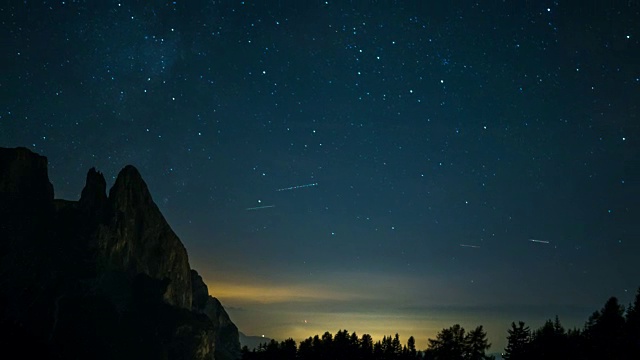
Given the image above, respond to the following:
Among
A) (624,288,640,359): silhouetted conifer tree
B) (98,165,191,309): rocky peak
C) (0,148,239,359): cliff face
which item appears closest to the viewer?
(624,288,640,359): silhouetted conifer tree

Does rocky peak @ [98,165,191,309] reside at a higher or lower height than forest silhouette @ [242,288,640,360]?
higher

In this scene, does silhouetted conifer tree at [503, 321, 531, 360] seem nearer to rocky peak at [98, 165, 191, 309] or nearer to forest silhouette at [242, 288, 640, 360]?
forest silhouette at [242, 288, 640, 360]

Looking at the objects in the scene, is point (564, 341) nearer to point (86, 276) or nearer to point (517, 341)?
point (517, 341)

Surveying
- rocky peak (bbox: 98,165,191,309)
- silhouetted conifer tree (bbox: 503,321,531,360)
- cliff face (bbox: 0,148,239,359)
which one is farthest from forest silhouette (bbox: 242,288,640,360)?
rocky peak (bbox: 98,165,191,309)

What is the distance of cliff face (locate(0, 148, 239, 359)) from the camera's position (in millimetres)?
142750

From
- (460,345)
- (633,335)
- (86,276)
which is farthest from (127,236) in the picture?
(633,335)

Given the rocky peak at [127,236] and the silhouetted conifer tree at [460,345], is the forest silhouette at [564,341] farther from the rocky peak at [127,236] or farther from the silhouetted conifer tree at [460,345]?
the rocky peak at [127,236]

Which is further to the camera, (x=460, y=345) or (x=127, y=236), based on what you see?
(x=127, y=236)

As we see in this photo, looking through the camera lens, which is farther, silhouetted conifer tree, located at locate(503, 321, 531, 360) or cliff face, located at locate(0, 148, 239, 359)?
cliff face, located at locate(0, 148, 239, 359)

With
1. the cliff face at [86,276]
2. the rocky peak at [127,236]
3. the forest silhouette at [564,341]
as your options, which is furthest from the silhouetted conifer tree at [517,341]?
the rocky peak at [127,236]

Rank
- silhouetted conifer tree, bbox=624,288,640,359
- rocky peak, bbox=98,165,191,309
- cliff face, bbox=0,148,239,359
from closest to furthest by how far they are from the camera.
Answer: silhouetted conifer tree, bbox=624,288,640,359 < cliff face, bbox=0,148,239,359 < rocky peak, bbox=98,165,191,309

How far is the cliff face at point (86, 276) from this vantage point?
143 m

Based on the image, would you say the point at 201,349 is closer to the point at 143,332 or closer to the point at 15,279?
the point at 143,332

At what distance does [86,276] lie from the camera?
156 metres
